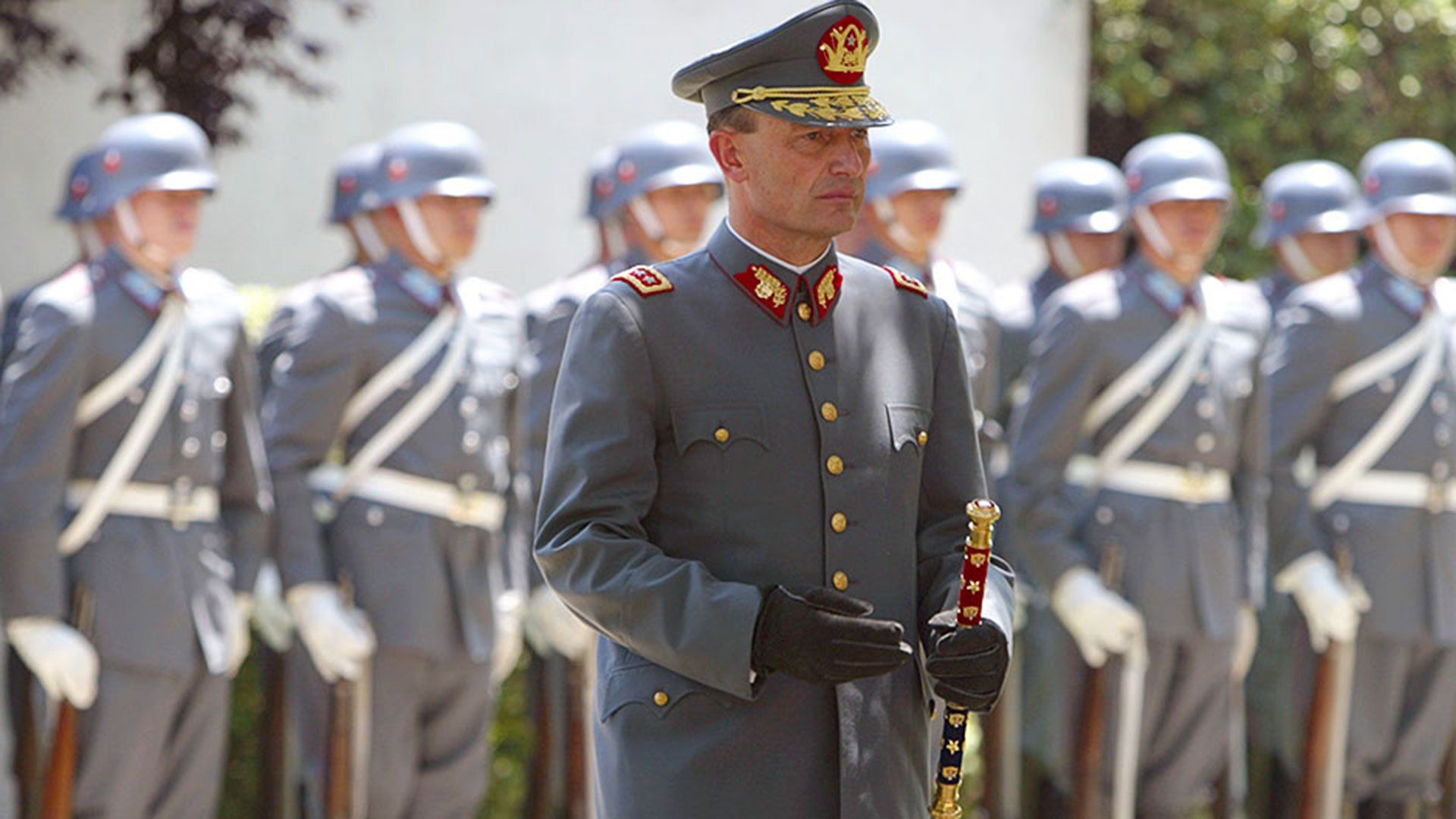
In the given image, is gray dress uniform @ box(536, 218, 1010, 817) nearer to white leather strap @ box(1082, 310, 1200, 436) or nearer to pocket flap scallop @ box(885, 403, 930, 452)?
pocket flap scallop @ box(885, 403, 930, 452)

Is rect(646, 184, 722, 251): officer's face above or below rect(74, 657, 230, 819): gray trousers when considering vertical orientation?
above

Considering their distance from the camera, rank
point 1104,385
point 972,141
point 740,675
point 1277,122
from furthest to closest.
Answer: point 1277,122 < point 972,141 < point 1104,385 < point 740,675

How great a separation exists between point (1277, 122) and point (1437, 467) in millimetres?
5779

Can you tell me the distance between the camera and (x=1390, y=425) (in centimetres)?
784

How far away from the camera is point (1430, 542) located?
25.8 ft

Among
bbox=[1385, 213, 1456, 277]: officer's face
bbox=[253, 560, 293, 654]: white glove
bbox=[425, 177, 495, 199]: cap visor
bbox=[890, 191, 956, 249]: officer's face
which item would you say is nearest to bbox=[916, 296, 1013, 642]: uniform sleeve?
bbox=[425, 177, 495, 199]: cap visor

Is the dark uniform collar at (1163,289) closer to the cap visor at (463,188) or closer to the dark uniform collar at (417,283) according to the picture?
the cap visor at (463,188)

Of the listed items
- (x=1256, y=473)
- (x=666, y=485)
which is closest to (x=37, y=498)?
(x=666, y=485)

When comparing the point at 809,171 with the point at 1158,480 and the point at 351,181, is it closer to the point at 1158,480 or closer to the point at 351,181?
the point at 351,181

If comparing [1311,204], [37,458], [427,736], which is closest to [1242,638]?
[1311,204]

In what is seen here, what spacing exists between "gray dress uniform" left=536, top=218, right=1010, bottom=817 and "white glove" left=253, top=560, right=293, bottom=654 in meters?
3.61

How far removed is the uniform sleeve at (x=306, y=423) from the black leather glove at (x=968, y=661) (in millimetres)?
3498

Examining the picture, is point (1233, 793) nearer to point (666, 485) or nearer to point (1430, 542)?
point (1430, 542)

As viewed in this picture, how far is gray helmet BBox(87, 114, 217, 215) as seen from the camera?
6477 millimetres
